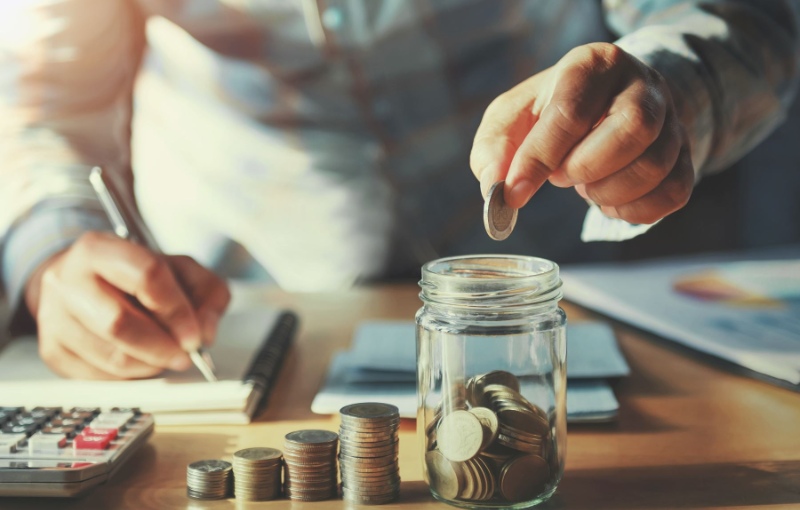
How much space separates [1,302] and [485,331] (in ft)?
3.02

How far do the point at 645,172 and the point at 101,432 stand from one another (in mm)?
442

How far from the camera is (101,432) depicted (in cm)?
61

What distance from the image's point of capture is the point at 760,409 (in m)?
0.73

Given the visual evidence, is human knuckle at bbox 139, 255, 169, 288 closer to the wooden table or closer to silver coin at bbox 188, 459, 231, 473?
the wooden table

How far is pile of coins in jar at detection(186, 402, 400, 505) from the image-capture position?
0.55 metres

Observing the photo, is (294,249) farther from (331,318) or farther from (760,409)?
(760,409)

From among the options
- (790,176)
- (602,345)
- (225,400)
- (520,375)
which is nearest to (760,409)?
(602,345)

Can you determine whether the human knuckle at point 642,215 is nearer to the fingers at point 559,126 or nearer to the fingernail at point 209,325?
the fingers at point 559,126

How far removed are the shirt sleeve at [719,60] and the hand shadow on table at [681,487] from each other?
0.36 meters

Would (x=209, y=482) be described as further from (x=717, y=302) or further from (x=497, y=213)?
(x=717, y=302)

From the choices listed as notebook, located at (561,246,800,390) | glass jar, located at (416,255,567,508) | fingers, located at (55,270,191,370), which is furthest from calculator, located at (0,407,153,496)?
notebook, located at (561,246,800,390)

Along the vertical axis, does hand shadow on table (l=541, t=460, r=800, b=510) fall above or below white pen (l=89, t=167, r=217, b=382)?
below

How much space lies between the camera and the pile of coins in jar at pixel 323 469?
551mm

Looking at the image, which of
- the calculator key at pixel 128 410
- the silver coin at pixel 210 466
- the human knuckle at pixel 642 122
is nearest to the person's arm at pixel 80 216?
the calculator key at pixel 128 410
